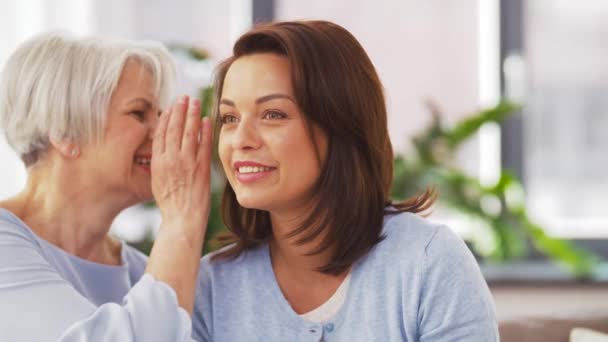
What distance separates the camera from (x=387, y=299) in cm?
163

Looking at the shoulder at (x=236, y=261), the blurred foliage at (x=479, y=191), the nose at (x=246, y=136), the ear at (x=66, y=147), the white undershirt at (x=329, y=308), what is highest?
the nose at (x=246, y=136)

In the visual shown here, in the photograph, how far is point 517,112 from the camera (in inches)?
157

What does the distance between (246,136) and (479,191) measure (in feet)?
7.47

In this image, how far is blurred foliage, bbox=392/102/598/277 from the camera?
12.1ft

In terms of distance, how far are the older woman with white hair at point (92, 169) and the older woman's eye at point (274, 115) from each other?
226 millimetres

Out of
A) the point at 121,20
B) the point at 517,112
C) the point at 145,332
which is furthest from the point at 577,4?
the point at 145,332

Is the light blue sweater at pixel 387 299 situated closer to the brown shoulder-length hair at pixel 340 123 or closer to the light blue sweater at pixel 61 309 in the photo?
the brown shoulder-length hair at pixel 340 123

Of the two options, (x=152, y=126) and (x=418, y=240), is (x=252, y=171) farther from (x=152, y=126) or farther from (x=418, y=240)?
(x=152, y=126)

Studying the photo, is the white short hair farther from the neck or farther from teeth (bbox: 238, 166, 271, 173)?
teeth (bbox: 238, 166, 271, 173)

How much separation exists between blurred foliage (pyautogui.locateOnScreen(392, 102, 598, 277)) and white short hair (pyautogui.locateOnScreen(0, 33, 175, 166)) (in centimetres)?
194

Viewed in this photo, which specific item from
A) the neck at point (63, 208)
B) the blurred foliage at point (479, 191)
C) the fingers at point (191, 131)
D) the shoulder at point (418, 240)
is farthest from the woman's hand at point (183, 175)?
the blurred foliage at point (479, 191)

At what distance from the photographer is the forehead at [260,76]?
1.60m

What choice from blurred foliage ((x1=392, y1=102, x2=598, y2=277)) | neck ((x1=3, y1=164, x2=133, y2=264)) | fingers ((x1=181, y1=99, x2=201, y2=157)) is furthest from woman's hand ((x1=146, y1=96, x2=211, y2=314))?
blurred foliage ((x1=392, y1=102, x2=598, y2=277))

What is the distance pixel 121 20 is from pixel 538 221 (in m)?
2.07
